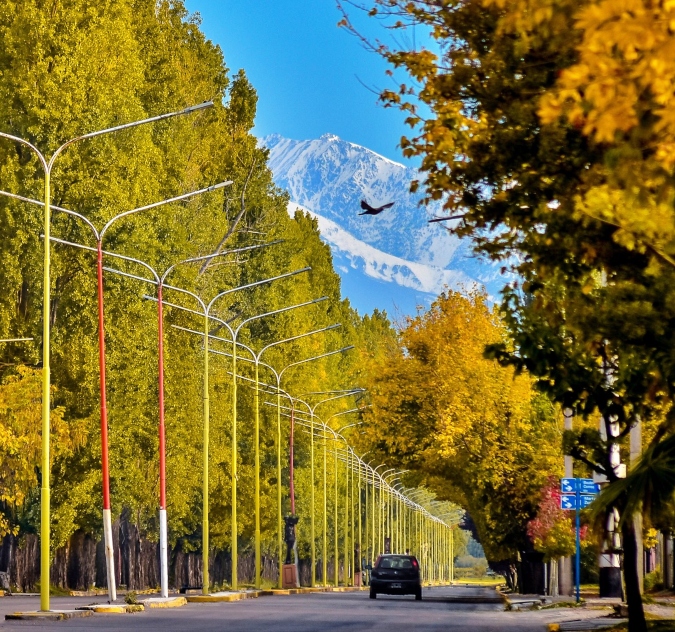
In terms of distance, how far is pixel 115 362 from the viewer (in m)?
47.5

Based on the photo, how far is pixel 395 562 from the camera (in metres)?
55.3

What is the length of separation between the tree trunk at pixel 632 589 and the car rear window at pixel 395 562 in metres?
35.3

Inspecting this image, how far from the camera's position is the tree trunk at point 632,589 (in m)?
18.9

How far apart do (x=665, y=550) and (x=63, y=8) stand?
80.0 ft

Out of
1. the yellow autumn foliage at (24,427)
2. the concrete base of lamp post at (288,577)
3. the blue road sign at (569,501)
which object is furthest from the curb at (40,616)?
the concrete base of lamp post at (288,577)

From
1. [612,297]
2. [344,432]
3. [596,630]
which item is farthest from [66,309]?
[344,432]

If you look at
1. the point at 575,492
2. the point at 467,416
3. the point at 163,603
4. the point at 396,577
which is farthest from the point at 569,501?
the point at 396,577

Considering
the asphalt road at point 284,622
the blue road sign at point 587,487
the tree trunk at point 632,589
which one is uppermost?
the blue road sign at point 587,487

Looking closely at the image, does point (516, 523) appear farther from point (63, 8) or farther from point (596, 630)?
point (596, 630)

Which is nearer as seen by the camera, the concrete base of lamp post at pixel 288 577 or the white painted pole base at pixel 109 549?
the white painted pole base at pixel 109 549

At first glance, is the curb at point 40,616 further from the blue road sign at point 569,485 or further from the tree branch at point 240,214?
the tree branch at point 240,214

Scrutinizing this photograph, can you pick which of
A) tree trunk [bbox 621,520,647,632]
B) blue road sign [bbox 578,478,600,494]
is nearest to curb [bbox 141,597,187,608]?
blue road sign [bbox 578,478,600,494]

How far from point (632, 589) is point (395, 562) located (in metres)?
36.5

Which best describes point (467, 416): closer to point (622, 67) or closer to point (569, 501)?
point (569, 501)
